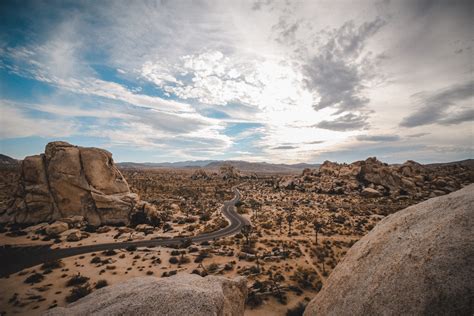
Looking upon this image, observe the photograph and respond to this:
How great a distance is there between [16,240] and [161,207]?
108ft

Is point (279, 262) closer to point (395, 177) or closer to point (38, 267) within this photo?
point (38, 267)

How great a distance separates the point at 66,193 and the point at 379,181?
112553mm

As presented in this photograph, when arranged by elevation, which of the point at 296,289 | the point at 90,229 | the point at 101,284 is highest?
the point at 90,229

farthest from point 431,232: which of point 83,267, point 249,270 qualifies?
point 83,267

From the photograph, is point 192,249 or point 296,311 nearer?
point 296,311

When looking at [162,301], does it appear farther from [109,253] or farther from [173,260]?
[109,253]

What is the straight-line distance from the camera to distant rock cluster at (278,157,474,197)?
82.2 metres

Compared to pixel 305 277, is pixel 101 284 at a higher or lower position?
higher

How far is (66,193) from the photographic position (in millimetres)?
48438

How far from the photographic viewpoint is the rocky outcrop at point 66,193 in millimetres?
47406

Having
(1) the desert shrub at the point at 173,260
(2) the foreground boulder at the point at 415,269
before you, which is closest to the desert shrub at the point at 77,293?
(1) the desert shrub at the point at 173,260

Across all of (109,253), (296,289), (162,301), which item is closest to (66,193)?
(109,253)

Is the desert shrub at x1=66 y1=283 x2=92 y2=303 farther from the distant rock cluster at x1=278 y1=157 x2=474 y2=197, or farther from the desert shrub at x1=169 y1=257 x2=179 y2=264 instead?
the distant rock cluster at x1=278 y1=157 x2=474 y2=197

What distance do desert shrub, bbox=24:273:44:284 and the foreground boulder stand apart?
1294 inches
